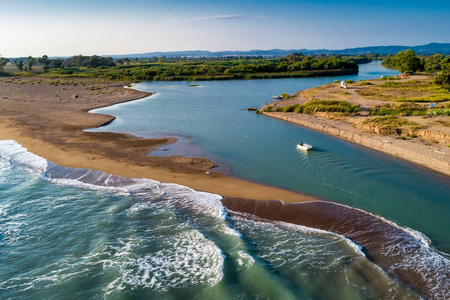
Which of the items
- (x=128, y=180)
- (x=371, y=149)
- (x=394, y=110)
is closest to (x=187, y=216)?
(x=128, y=180)

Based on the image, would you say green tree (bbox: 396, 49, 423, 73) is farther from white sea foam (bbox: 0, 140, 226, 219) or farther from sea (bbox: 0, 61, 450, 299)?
white sea foam (bbox: 0, 140, 226, 219)

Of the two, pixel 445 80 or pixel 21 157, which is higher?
pixel 445 80

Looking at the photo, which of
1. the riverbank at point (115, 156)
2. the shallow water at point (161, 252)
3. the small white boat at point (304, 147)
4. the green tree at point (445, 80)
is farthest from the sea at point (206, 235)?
the green tree at point (445, 80)

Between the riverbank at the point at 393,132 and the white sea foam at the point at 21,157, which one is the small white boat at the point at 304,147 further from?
the white sea foam at the point at 21,157

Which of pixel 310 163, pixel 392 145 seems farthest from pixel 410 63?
pixel 310 163

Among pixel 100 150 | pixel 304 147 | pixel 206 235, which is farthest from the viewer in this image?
pixel 304 147

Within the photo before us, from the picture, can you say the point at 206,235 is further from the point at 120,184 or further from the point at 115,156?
the point at 115,156

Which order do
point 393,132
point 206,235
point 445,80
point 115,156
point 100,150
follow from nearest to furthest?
point 206,235 < point 115,156 < point 100,150 < point 393,132 < point 445,80
